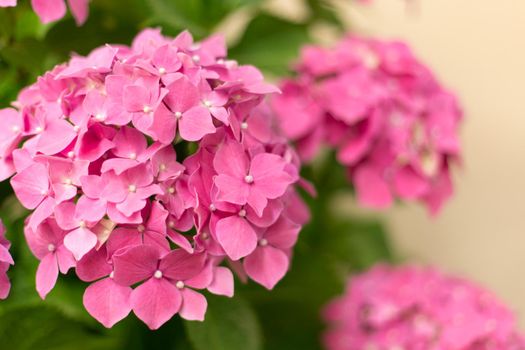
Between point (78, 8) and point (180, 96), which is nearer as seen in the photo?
point (180, 96)

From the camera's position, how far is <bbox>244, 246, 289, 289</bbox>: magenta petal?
59 cm

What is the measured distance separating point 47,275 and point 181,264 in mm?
107

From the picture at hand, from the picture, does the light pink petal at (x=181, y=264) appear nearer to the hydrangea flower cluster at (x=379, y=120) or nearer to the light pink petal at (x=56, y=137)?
the light pink petal at (x=56, y=137)

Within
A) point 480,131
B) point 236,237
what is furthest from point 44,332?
point 480,131

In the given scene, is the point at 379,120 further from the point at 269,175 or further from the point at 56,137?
the point at 56,137

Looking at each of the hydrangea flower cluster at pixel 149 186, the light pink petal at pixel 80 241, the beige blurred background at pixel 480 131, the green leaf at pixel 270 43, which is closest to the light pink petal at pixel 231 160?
the hydrangea flower cluster at pixel 149 186

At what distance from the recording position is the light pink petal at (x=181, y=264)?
1.80 feet

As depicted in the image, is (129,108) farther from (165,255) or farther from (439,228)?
(439,228)

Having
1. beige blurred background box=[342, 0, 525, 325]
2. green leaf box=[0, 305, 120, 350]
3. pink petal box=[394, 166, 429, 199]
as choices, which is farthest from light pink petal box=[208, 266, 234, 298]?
beige blurred background box=[342, 0, 525, 325]

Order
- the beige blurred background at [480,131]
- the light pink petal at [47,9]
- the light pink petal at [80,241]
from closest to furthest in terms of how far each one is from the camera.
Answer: the light pink petal at [80,241] → the light pink petal at [47,9] → the beige blurred background at [480,131]

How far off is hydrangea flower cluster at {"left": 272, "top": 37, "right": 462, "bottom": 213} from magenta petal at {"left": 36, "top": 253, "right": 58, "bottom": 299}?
0.36m

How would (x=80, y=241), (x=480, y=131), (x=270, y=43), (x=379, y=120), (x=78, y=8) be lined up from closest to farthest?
(x=80, y=241) < (x=78, y=8) < (x=379, y=120) < (x=270, y=43) < (x=480, y=131)

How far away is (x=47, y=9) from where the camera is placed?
2.07ft

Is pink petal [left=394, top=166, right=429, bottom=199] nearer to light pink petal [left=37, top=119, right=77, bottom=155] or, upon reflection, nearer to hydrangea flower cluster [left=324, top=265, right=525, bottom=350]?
hydrangea flower cluster [left=324, top=265, right=525, bottom=350]
